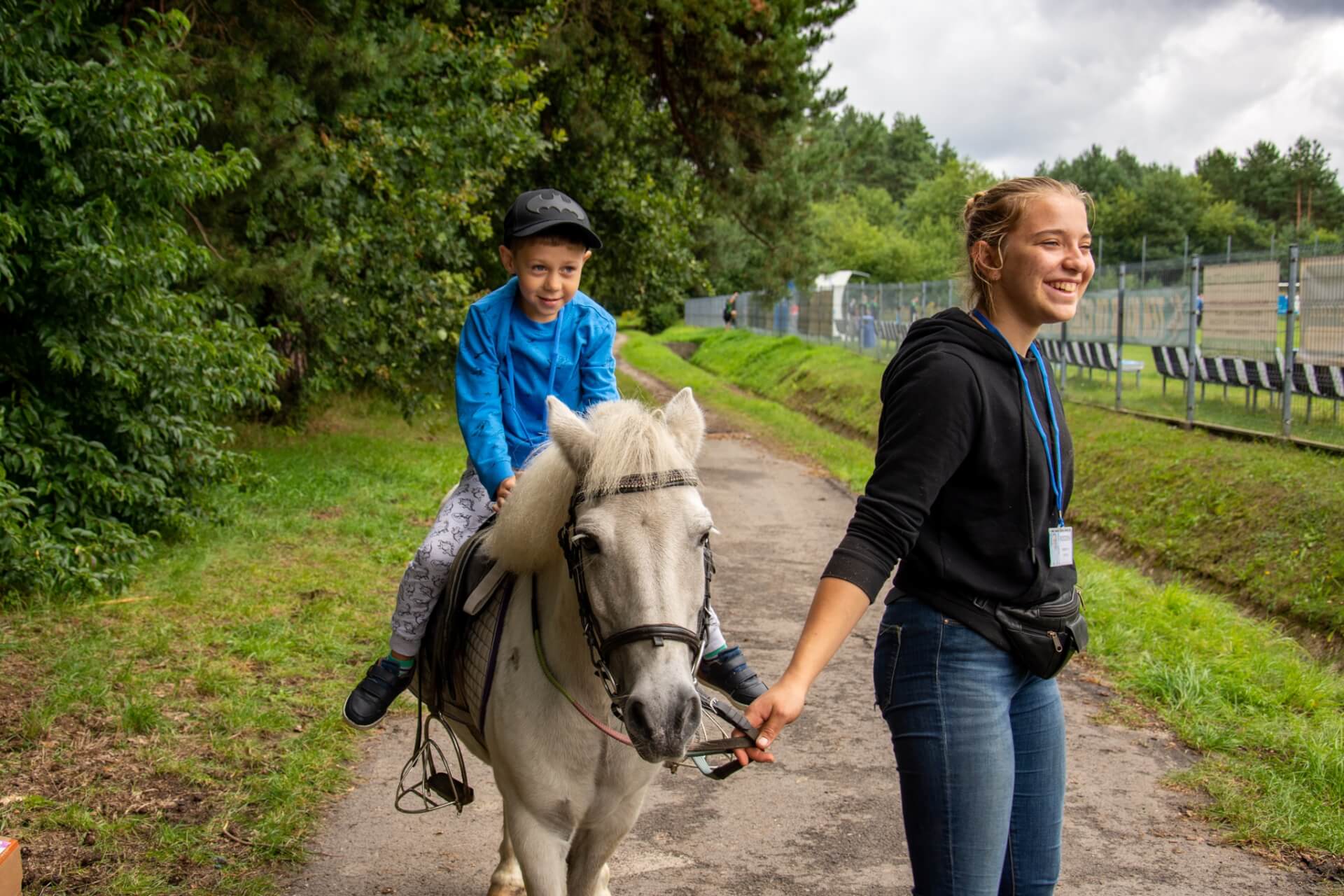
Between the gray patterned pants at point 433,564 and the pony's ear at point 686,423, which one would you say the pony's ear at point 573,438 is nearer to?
the pony's ear at point 686,423

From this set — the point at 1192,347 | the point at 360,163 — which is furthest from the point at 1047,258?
the point at 1192,347

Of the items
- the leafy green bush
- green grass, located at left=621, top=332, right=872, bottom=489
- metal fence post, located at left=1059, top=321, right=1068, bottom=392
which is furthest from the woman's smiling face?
metal fence post, located at left=1059, top=321, right=1068, bottom=392

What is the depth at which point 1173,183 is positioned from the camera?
73.7 metres

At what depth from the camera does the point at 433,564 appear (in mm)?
3693

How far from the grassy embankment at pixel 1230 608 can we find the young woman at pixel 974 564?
2.76m

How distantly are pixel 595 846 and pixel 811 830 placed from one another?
5.31 ft

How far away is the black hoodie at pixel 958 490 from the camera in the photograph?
221cm

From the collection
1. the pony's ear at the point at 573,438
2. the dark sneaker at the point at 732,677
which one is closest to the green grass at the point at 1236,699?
the dark sneaker at the point at 732,677

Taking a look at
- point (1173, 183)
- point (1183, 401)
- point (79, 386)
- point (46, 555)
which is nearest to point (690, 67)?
point (1183, 401)

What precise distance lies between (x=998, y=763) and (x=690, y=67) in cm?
1636

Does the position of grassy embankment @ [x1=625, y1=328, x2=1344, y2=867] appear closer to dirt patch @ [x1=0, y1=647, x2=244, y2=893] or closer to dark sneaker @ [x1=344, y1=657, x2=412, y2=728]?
dark sneaker @ [x1=344, y1=657, x2=412, y2=728]

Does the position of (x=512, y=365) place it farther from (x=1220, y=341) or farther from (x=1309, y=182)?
(x=1309, y=182)

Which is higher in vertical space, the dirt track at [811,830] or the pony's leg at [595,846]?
the pony's leg at [595,846]

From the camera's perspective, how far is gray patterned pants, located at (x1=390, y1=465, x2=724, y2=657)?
146 inches
